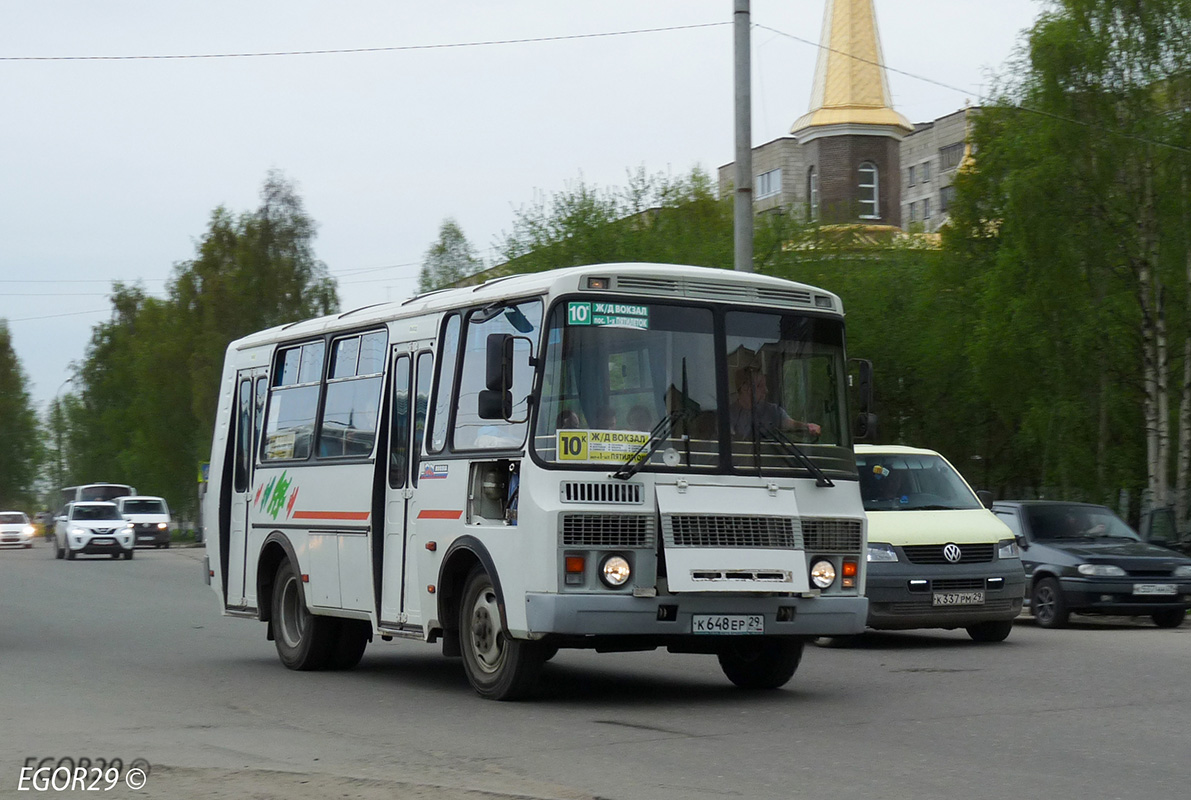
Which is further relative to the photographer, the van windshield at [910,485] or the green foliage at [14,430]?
the green foliage at [14,430]

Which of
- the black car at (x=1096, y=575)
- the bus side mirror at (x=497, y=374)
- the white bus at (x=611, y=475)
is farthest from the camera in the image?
the black car at (x=1096, y=575)

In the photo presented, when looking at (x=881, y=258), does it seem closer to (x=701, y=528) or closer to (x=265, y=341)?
(x=265, y=341)

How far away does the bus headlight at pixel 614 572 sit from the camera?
10852mm

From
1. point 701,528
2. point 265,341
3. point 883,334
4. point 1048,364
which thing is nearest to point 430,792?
point 701,528

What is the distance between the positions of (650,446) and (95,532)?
39598 millimetres

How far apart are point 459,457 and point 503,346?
52.4 inches

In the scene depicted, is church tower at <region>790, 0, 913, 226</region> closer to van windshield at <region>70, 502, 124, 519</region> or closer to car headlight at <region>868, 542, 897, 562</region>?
van windshield at <region>70, 502, 124, 519</region>

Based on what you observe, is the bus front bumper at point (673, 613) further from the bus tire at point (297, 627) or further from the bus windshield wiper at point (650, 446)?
the bus tire at point (297, 627)

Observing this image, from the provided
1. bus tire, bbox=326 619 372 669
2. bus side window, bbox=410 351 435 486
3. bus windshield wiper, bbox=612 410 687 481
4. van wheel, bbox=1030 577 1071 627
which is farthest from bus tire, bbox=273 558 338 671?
van wheel, bbox=1030 577 1071 627

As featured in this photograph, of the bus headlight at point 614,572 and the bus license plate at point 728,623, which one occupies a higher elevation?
the bus headlight at point 614,572

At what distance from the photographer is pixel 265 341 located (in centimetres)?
1584

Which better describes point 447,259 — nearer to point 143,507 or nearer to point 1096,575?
point 143,507

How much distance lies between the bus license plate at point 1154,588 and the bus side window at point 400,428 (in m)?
9.66

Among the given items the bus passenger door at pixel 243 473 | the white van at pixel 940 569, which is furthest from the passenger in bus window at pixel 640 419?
the bus passenger door at pixel 243 473
